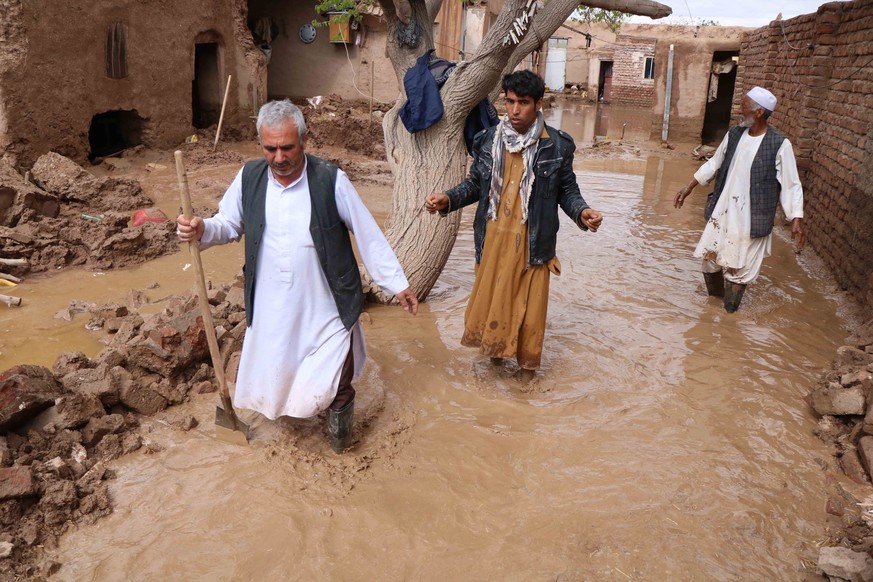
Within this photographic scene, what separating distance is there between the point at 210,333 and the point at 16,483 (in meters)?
1.08

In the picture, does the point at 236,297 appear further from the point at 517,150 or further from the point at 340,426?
the point at 517,150

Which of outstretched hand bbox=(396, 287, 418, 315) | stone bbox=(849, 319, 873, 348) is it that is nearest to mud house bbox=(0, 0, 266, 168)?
outstretched hand bbox=(396, 287, 418, 315)

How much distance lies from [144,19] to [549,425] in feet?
31.4

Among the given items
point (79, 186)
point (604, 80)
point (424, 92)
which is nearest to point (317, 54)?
point (79, 186)

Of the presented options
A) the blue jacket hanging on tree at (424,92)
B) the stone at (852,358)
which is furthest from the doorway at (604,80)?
the stone at (852,358)

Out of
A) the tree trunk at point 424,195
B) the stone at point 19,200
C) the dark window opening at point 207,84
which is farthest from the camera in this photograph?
the dark window opening at point 207,84

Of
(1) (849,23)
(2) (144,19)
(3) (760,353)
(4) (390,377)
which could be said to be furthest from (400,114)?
(2) (144,19)

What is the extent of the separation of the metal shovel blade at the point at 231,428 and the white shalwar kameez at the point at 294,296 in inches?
11.3

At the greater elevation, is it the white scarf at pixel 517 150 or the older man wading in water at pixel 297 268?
the white scarf at pixel 517 150

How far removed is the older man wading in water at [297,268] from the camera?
3275mm

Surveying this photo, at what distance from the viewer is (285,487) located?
11.2 ft

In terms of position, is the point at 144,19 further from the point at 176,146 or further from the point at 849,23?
the point at 849,23

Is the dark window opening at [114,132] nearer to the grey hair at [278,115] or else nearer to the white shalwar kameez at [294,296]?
the white shalwar kameez at [294,296]

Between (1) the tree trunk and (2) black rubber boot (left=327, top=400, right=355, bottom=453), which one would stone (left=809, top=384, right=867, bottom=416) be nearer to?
(2) black rubber boot (left=327, top=400, right=355, bottom=453)
